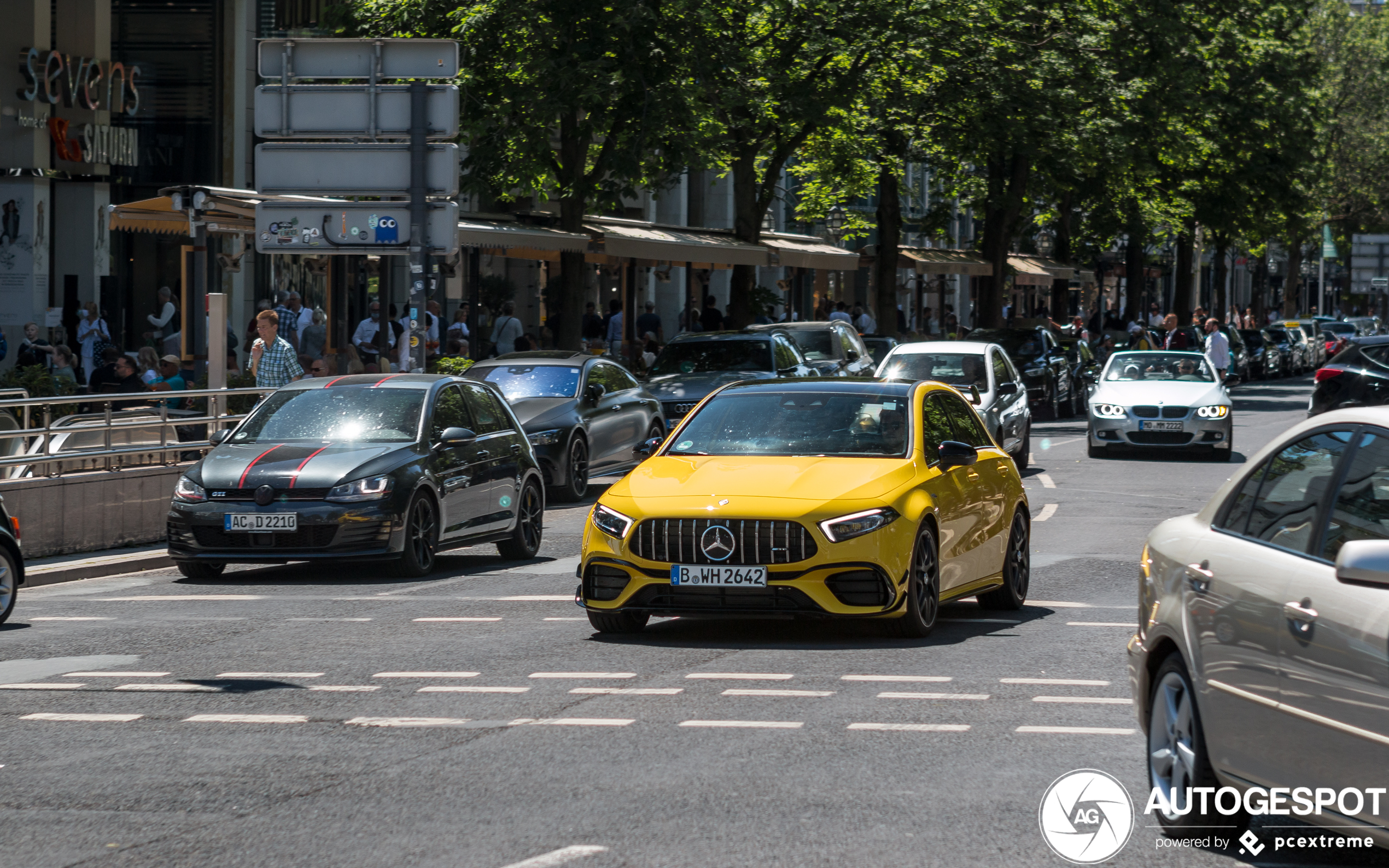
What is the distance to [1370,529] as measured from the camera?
17.1 ft

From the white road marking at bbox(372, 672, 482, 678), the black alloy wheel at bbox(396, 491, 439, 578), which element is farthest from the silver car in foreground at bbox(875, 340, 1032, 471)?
the white road marking at bbox(372, 672, 482, 678)

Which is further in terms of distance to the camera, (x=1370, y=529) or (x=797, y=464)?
(x=797, y=464)

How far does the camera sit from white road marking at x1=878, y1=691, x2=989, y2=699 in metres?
8.61

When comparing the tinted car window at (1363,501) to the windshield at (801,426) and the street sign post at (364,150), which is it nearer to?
the windshield at (801,426)

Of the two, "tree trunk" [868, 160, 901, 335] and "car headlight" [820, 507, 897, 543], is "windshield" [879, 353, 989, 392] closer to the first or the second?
"car headlight" [820, 507, 897, 543]

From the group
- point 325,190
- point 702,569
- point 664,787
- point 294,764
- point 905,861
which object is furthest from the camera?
point 325,190

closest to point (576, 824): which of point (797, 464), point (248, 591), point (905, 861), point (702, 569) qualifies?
point (905, 861)

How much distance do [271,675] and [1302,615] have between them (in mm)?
5602

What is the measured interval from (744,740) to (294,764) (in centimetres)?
166

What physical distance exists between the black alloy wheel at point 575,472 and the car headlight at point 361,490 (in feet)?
22.8

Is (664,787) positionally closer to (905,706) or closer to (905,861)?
(905,861)

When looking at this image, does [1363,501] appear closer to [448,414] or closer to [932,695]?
[932,695]

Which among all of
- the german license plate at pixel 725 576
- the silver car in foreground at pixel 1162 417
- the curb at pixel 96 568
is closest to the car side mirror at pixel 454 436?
the curb at pixel 96 568

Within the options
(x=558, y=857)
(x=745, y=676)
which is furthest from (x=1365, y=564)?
(x=745, y=676)
